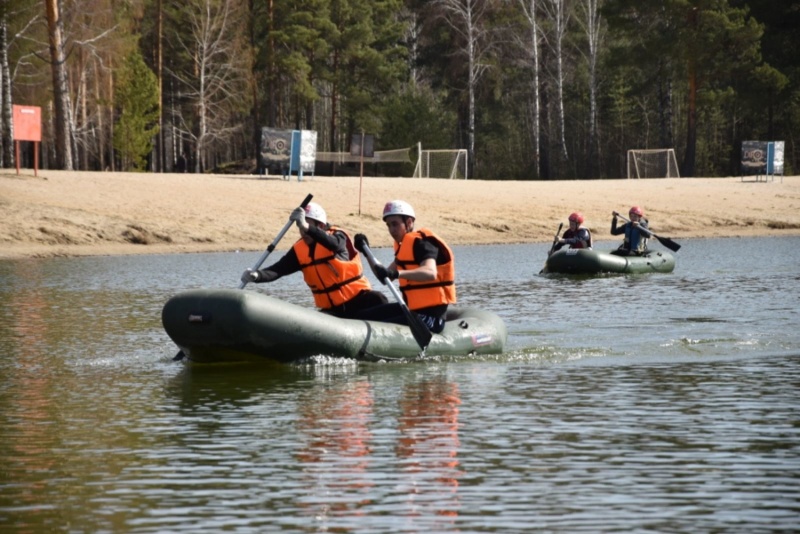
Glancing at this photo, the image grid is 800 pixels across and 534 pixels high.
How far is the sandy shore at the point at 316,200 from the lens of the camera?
31.9 m

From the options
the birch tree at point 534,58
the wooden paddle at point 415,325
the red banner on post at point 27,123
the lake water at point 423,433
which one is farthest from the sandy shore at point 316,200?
the wooden paddle at point 415,325

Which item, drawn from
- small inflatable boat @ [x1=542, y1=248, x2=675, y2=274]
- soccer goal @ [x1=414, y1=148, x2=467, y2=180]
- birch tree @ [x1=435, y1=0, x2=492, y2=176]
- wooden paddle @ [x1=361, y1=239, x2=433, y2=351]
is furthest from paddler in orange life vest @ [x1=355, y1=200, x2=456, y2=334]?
birch tree @ [x1=435, y1=0, x2=492, y2=176]

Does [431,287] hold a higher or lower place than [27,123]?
lower

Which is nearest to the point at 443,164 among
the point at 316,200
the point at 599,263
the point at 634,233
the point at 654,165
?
the point at 654,165

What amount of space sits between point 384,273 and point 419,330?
666 mm

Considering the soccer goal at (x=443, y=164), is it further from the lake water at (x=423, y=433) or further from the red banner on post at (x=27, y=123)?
the lake water at (x=423, y=433)

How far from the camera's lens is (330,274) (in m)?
13.3

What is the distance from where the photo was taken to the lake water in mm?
7133

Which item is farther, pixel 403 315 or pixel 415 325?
pixel 403 315

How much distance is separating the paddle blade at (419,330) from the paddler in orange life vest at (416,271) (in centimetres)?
26

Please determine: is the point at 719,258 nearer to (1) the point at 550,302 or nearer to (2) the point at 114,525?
(1) the point at 550,302

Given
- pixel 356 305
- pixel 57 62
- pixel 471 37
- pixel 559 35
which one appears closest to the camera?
pixel 356 305

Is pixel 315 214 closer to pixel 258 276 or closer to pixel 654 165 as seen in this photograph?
pixel 258 276

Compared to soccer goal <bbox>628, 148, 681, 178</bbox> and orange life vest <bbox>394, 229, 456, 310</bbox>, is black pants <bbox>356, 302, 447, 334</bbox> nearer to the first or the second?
orange life vest <bbox>394, 229, 456, 310</bbox>
